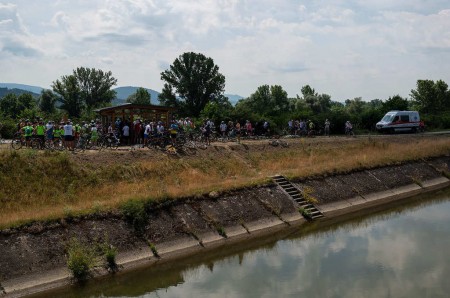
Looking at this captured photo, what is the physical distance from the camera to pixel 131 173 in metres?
32.2

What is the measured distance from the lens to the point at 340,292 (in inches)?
797

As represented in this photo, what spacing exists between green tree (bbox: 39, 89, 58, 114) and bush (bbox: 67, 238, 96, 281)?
83.8 metres

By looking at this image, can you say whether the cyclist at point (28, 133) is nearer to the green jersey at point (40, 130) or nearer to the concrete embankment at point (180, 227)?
the green jersey at point (40, 130)

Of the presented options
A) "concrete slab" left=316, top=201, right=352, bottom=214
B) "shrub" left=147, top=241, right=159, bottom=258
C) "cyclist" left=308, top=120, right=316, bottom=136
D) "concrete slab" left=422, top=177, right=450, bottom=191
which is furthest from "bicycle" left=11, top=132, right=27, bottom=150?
"concrete slab" left=422, top=177, right=450, bottom=191

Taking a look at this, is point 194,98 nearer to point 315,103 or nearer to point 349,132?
point 315,103

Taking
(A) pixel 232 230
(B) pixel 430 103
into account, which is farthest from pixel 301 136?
(B) pixel 430 103

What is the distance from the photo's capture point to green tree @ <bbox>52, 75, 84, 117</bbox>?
95.5m

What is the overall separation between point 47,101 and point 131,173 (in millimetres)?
77169

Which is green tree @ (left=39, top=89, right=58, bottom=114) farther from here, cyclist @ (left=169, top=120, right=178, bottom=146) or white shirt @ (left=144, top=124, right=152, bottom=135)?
white shirt @ (left=144, top=124, right=152, bottom=135)

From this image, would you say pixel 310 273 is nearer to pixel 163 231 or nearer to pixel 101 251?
pixel 163 231

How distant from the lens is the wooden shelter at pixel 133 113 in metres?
37.1

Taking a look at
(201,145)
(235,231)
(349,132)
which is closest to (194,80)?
(349,132)

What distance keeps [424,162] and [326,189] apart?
16.5 meters

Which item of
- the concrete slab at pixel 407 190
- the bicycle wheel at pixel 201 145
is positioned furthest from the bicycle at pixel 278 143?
the concrete slab at pixel 407 190
